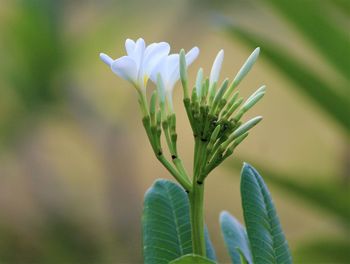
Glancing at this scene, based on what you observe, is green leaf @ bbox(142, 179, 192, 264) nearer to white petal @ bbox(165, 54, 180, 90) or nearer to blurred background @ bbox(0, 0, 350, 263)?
white petal @ bbox(165, 54, 180, 90)

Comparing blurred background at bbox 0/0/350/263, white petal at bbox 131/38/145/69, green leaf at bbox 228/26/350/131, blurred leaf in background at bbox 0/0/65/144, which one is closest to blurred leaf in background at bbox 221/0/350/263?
green leaf at bbox 228/26/350/131

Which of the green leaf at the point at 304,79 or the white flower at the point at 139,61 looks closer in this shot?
the white flower at the point at 139,61

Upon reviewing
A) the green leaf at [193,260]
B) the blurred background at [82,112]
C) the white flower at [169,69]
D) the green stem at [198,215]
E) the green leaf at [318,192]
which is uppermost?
the blurred background at [82,112]

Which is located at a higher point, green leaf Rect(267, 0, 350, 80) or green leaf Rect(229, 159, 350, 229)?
green leaf Rect(267, 0, 350, 80)

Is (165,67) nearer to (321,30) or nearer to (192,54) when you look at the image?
(192,54)

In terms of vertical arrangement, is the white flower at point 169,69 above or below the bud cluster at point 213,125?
above

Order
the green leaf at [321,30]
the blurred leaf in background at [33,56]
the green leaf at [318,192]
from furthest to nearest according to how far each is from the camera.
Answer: the blurred leaf in background at [33,56], the green leaf at [318,192], the green leaf at [321,30]

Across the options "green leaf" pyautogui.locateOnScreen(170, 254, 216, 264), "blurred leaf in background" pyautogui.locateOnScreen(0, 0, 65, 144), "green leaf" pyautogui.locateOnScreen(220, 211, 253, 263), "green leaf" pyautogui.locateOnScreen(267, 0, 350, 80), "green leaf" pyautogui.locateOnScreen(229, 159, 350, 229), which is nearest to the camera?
"green leaf" pyautogui.locateOnScreen(170, 254, 216, 264)

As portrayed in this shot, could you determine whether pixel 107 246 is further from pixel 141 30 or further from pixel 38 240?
pixel 141 30

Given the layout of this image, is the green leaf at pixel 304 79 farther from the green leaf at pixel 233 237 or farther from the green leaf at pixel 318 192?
the green leaf at pixel 233 237

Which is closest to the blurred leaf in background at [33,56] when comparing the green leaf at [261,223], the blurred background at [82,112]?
the blurred background at [82,112]
